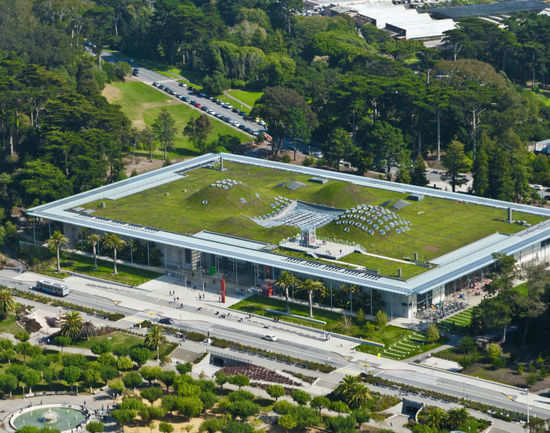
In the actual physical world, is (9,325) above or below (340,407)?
below

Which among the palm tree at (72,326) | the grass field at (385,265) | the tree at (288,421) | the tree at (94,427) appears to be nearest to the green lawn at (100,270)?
the palm tree at (72,326)

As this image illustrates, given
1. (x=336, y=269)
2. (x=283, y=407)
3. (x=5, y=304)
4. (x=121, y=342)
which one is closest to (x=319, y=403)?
(x=283, y=407)

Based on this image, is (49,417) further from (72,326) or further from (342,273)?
(342,273)

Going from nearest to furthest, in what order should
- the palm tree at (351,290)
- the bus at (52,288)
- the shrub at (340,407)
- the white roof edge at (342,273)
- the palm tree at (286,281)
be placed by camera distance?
1. the shrub at (340,407)
2. the white roof edge at (342,273)
3. the palm tree at (351,290)
4. the palm tree at (286,281)
5. the bus at (52,288)

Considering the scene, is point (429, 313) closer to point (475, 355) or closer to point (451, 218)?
point (475, 355)

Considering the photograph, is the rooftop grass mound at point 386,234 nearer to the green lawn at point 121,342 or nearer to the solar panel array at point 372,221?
the solar panel array at point 372,221

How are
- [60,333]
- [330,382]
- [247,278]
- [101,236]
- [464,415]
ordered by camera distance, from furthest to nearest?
[101,236] → [247,278] → [60,333] → [330,382] → [464,415]

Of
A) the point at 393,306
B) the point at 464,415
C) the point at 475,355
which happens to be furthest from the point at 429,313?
the point at 464,415
